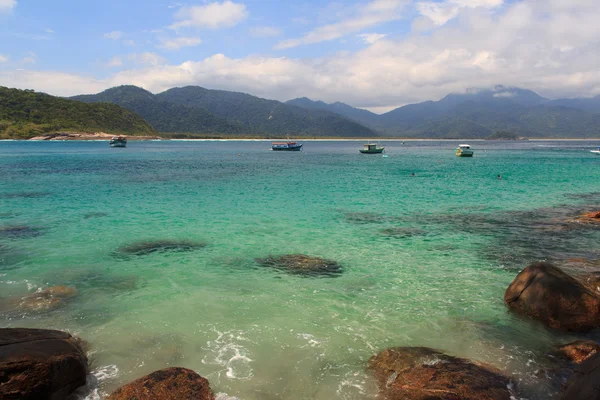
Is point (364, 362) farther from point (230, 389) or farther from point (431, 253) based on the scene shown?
point (431, 253)

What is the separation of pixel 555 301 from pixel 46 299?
52.2 feet

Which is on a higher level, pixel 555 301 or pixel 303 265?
pixel 555 301

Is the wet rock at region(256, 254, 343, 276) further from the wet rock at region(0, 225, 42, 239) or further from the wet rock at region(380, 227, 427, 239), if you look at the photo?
the wet rock at region(0, 225, 42, 239)

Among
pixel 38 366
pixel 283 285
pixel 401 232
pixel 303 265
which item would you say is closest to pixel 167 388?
pixel 38 366

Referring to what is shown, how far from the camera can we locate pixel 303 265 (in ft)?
53.2

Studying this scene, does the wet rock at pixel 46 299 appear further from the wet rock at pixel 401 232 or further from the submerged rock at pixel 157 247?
the wet rock at pixel 401 232

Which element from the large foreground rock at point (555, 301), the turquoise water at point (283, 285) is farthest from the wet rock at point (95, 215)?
the large foreground rock at point (555, 301)

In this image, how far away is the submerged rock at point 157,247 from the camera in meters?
18.2

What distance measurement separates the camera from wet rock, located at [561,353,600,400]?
20.0 feet

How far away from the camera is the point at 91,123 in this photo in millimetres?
190250

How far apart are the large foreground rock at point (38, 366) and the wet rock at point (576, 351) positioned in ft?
36.3

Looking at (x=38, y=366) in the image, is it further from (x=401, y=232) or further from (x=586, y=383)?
(x=401, y=232)

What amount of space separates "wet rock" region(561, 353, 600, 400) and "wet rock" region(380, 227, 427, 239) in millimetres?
13794

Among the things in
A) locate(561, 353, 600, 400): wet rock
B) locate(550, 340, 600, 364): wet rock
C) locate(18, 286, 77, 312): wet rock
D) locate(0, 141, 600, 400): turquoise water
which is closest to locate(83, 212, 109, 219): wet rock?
locate(0, 141, 600, 400): turquoise water
